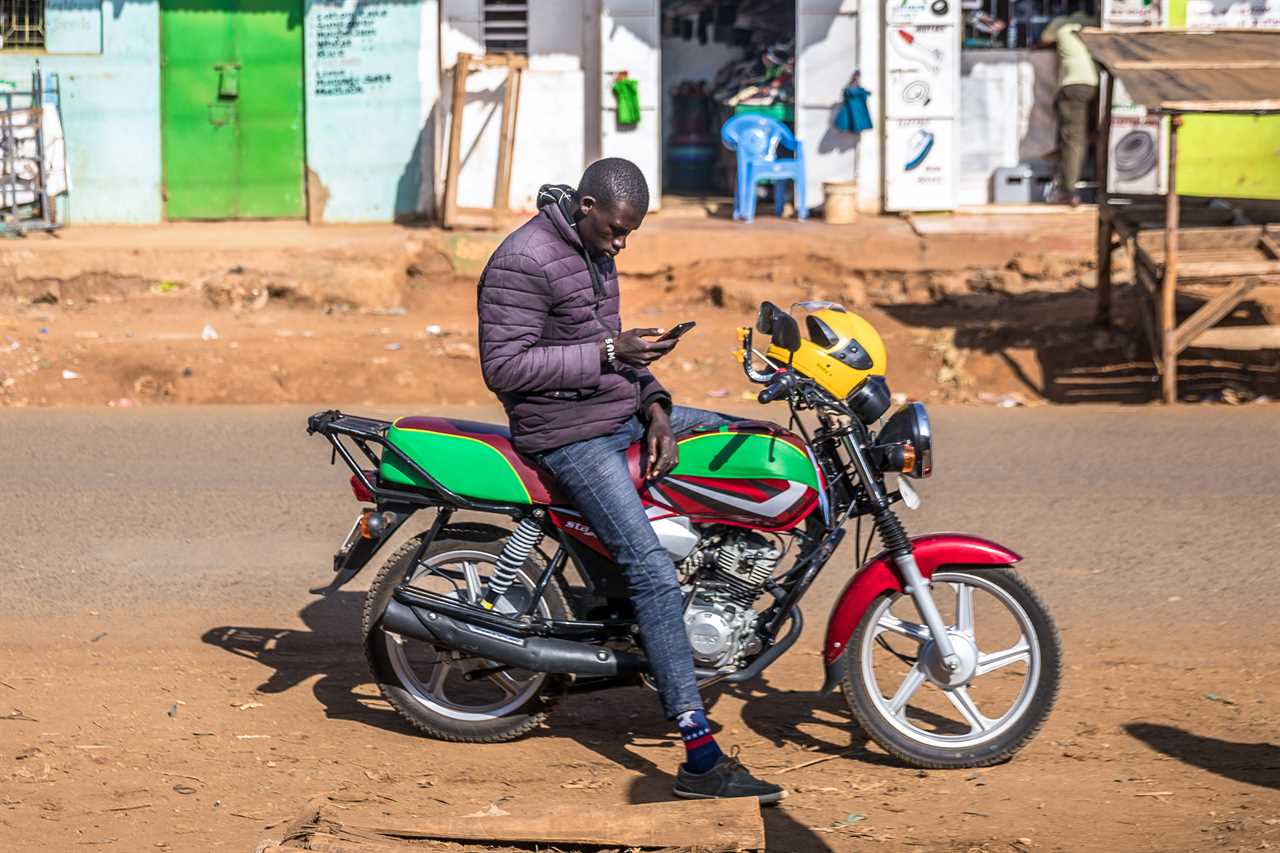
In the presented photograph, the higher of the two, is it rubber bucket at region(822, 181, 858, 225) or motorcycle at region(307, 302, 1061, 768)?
rubber bucket at region(822, 181, 858, 225)

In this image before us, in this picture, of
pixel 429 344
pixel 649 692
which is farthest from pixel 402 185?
pixel 649 692

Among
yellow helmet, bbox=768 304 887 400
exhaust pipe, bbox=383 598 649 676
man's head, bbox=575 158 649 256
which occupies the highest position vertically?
man's head, bbox=575 158 649 256

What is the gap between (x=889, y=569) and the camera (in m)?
4.58

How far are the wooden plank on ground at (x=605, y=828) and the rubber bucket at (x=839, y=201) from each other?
12.3 metres

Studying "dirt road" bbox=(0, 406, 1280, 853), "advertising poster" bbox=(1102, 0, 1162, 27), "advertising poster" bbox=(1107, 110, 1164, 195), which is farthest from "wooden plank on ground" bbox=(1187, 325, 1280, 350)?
"advertising poster" bbox=(1102, 0, 1162, 27)

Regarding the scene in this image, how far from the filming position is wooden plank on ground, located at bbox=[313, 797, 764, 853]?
3910mm

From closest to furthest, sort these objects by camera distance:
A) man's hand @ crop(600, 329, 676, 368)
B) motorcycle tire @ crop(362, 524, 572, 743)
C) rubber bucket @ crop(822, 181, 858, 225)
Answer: man's hand @ crop(600, 329, 676, 368), motorcycle tire @ crop(362, 524, 572, 743), rubber bucket @ crop(822, 181, 858, 225)

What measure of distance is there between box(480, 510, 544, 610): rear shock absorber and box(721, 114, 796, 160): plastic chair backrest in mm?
11764

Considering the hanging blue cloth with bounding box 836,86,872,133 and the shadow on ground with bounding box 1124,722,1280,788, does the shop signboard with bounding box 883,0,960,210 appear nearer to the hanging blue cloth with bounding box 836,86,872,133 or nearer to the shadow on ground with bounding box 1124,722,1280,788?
the hanging blue cloth with bounding box 836,86,872,133

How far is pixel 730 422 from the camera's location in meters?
4.58

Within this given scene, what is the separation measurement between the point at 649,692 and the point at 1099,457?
4171 mm

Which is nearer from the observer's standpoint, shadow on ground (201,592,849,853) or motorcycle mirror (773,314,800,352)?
motorcycle mirror (773,314,800,352)

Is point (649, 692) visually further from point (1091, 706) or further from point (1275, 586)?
point (1275, 586)

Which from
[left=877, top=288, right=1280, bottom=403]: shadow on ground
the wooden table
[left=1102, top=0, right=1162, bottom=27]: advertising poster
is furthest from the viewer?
[left=1102, top=0, right=1162, bottom=27]: advertising poster
